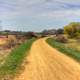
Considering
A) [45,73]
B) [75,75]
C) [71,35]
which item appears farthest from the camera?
[71,35]

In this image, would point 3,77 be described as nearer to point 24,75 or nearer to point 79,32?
point 24,75

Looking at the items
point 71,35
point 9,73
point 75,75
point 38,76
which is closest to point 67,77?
point 75,75

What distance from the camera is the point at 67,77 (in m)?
17.9

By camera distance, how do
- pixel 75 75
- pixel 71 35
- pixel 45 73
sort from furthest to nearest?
1. pixel 71 35
2. pixel 45 73
3. pixel 75 75

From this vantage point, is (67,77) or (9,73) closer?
(67,77)

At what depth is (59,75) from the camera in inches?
738

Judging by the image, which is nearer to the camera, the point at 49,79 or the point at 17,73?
the point at 49,79

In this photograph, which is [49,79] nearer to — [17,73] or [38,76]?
[38,76]

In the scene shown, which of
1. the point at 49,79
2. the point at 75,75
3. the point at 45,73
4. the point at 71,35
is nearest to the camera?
the point at 49,79

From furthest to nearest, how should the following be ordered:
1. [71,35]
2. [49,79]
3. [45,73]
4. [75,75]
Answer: [71,35] < [45,73] < [75,75] < [49,79]

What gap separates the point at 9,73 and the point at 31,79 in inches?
118

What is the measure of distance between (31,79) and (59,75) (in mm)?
2114

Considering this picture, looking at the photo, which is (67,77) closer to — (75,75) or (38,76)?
(75,75)

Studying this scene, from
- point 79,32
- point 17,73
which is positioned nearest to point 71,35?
point 79,32
